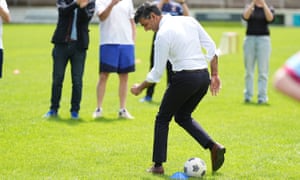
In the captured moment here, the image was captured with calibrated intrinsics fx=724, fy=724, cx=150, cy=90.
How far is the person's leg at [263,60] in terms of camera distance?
13469 mm

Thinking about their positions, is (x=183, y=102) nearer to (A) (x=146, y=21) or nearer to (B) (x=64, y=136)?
(A) (x=146, y=21)

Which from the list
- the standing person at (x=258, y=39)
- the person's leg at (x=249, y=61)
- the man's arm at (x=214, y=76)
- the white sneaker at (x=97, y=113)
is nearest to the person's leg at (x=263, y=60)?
the standing person at (x=258, y=39)

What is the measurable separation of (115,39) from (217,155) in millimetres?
4166

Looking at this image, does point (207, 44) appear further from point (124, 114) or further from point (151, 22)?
point (124, 114)

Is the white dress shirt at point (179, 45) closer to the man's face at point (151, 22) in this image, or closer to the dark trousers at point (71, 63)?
the man's face at point (151, 22)

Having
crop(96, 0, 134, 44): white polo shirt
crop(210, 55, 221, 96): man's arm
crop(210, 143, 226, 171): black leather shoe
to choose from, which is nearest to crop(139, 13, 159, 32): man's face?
crop(210, 55, 221, 96): man's arm

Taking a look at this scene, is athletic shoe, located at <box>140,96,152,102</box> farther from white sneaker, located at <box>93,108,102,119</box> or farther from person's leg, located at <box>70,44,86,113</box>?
person's leg, located at <box>70,44,86,113</box>

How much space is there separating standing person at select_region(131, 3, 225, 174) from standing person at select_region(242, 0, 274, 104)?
5.76 m

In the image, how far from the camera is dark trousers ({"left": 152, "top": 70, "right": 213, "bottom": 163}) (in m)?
7.54

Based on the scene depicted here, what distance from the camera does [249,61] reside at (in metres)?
13.8

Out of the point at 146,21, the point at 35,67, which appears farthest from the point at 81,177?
the point at 35,67

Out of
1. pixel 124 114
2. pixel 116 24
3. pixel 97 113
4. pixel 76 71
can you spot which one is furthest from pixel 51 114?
pixel 116 24

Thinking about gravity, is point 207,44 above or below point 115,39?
above

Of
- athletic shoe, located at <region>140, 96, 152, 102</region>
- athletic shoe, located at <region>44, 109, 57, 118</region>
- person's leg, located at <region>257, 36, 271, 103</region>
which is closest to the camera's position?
athletic shoe, located at <region>44, 109, 57, 118</region>
